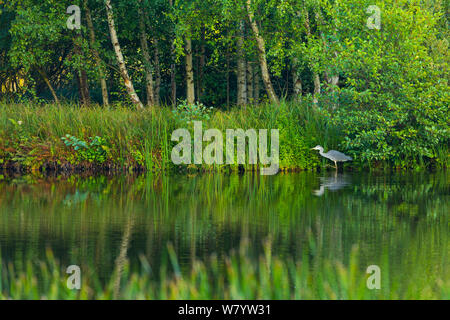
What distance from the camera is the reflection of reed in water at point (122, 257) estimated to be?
773cm

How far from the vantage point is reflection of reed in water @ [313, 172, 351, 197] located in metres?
16.0

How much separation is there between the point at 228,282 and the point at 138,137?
12981 millimetres

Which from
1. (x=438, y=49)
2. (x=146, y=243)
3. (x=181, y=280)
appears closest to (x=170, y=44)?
(x=438, y=49)

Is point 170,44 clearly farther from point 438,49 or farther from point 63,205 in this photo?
point 63,205

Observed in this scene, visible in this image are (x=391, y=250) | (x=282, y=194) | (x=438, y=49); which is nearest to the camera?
(x=391, y=250)

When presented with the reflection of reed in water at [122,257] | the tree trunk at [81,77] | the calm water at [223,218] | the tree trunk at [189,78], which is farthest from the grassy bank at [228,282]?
the tree trunk at [189,78]

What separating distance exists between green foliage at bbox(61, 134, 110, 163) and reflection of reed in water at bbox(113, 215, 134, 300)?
8.15m

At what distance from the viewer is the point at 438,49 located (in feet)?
65.8

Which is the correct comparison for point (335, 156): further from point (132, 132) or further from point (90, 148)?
point (90, 148)

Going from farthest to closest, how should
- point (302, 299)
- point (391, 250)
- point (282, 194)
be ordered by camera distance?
1. point (282, 194)
2. point (391, 250)
3. point (302, 299)

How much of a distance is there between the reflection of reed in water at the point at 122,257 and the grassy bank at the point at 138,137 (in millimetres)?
8295

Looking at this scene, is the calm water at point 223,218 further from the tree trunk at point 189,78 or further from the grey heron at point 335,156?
the tree trunk at point 189,78

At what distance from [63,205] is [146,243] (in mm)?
4214

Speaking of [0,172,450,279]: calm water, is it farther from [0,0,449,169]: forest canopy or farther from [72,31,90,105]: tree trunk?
[72,31,90,105]: tree trunk
